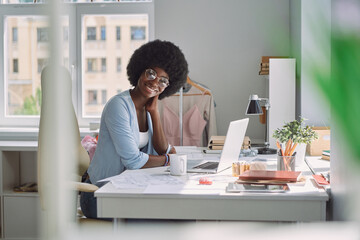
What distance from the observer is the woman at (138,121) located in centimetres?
246

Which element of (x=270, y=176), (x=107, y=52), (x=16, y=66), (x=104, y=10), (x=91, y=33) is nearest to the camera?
(x=270, y=176)

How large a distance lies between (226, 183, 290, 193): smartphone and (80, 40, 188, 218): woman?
2.24 ft

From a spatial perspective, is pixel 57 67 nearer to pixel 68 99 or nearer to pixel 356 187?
pixel 68 99

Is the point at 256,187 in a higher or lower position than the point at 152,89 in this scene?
lower

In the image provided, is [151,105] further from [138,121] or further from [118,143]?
[118,143]

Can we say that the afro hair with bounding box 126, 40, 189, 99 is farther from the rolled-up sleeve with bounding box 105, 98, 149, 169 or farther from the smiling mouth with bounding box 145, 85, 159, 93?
the rolled-up sleeve with bounding box 105, 98, 149, 169

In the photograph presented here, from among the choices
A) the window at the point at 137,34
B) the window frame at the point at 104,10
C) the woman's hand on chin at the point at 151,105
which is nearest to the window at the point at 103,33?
the window at the point at 137,34

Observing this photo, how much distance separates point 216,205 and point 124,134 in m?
0.82

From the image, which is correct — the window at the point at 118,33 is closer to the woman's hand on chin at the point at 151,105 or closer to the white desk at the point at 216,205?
the woman's hand on chin at the point at 151,105

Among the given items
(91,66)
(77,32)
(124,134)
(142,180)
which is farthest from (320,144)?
(91,66)

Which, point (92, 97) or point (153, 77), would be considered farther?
point (92, 97)

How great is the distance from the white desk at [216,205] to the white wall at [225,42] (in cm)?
246

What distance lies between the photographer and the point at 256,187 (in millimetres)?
1886

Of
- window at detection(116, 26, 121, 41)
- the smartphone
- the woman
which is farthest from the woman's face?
window at detection(116, 26, 121, 41)
